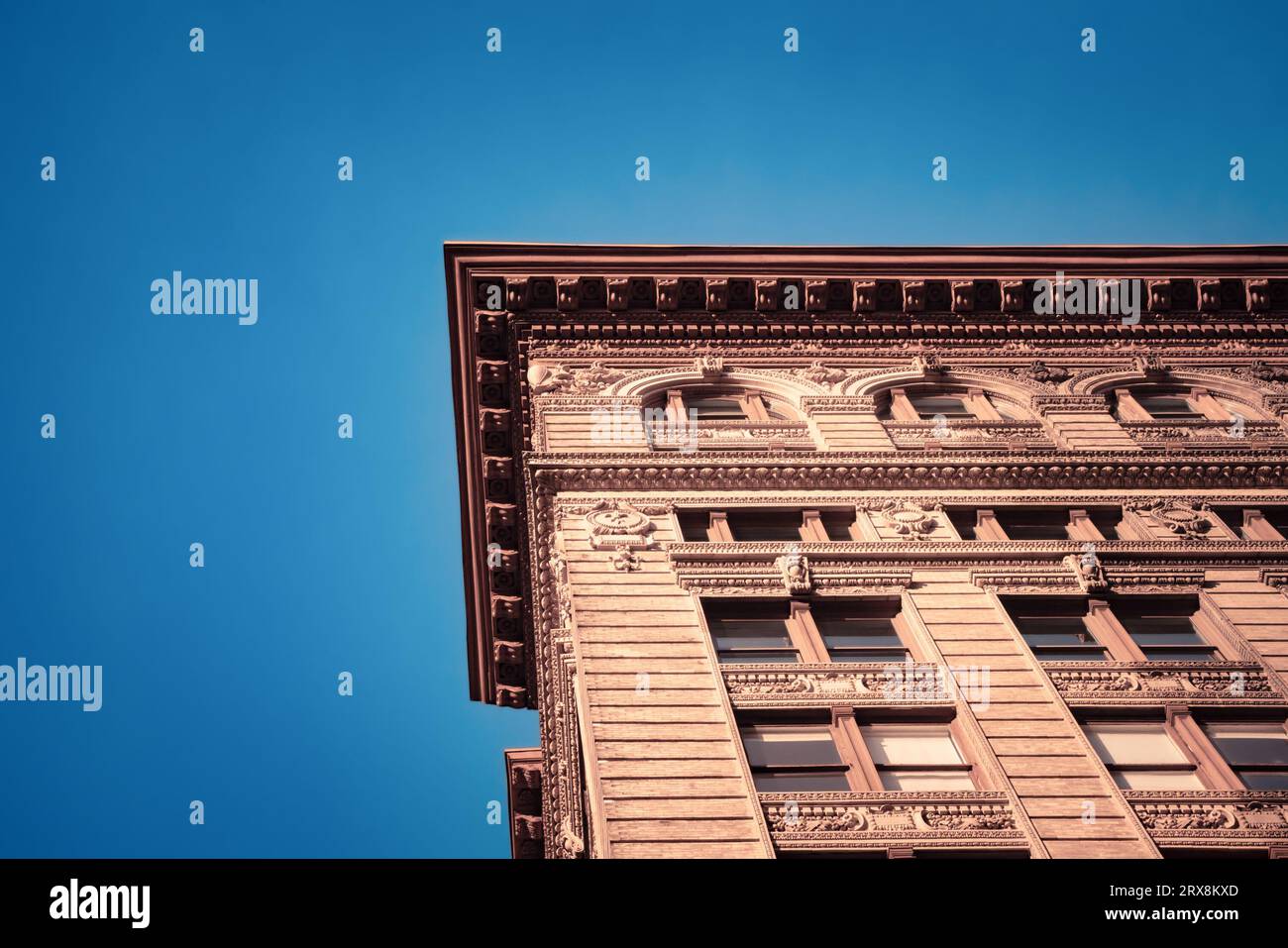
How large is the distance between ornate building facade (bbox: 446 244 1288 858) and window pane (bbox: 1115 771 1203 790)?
0.31 feet

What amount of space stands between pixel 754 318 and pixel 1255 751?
19035mm

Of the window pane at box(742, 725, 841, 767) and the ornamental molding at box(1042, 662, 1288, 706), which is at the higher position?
the ornamental molding at box(1042, 662, 1288, 706)

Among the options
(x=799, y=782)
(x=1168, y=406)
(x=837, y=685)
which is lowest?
(x=799, y=782)

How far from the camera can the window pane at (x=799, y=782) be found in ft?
75.0

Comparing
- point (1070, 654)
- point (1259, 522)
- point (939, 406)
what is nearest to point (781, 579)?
point (1070, 654)

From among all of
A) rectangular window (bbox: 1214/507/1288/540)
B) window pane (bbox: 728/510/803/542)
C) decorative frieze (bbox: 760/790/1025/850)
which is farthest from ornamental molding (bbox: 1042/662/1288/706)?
window pane (bbox: 728/510/803/542)

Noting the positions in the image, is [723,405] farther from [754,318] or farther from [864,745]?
[864,745]

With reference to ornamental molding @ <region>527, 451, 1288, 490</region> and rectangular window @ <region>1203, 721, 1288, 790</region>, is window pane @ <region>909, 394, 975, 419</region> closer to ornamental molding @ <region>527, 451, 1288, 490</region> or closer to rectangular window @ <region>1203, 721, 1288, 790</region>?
ornamental molding @ <region>527, 451, 1288, 490</region>

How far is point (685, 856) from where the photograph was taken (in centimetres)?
2005

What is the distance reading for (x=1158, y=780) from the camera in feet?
76.1

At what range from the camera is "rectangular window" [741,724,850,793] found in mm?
22984

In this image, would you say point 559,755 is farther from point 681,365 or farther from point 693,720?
point 681,365
